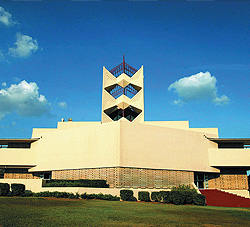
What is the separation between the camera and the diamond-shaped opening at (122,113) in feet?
136

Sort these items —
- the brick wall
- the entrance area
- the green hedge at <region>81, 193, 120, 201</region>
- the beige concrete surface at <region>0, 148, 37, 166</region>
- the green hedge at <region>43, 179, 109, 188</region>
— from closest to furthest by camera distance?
the green hedge at <region>81, 193, 120, 201</region>, the green hedge at <region>43, 179, 109, 188</region>, the brick wall, the entrance area, the beige concrete surface at <region>0, 148, 37, 166</region>

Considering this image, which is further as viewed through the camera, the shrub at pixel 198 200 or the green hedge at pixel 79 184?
the green hedge at pixel 79 184

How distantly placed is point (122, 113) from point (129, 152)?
40.9 feet

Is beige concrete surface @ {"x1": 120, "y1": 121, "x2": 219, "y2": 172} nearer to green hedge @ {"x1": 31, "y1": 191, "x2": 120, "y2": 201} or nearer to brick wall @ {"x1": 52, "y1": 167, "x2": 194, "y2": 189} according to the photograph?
brick wall @ {"x1": 52, "y1": 167, "x2": 194, "y2": 189}

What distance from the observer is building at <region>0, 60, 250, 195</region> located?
30109mm

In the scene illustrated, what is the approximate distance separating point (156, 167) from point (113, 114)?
14.5 metres

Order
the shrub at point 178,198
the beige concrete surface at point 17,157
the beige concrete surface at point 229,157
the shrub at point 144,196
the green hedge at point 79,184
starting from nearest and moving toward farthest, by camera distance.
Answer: the shrub at point 178,198
the shrub at point 144,196
the green hedge at point 79,184
the beige concrete surface at point 229,157
the beige concrete surface at point 17,157

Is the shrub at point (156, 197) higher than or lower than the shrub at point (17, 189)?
lower

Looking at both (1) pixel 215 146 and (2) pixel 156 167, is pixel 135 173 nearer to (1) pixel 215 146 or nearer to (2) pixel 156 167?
(2) pixel 156 167

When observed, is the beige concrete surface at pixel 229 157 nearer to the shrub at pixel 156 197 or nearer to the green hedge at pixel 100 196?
the shrub at pixel 156 197

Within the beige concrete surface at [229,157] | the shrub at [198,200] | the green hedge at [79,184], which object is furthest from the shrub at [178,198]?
the beige concrete surface at [229,157]

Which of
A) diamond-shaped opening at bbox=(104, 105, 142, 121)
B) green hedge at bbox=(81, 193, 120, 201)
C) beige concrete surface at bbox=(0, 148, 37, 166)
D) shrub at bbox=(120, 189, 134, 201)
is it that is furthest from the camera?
diamond-shaped opening at bbox=(104, 105, 142, 121)

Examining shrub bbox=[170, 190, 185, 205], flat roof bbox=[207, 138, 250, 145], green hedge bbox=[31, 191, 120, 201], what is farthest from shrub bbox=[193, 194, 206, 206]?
flat roof bbox=[207, 138, 250, 145]

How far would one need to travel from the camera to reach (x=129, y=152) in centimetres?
2997
